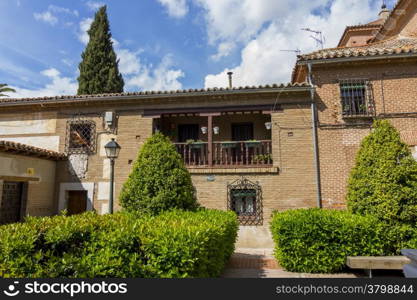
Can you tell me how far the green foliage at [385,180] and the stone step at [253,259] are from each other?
8.29 feet

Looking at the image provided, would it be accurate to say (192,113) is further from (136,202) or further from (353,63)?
(353,63)

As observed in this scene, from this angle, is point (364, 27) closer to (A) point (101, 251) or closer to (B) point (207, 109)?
(B) point (207, 109)

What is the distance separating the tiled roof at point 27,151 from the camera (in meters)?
8.25

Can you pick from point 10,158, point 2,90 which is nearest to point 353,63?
point 10,158

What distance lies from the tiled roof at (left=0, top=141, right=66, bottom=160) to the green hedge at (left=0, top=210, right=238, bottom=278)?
5.86m

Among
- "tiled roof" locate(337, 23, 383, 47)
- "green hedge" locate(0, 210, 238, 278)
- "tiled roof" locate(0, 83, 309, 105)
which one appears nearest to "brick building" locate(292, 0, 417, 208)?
"tiled roof" locate(0, 83, 309, 105)

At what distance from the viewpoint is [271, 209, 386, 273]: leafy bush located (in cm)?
564

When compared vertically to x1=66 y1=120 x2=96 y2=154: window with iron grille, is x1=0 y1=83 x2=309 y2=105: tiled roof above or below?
above

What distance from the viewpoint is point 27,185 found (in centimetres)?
957

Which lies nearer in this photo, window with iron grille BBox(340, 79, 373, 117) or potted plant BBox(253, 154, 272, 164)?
window with iron grille BBox(340, 79, 373, 117)

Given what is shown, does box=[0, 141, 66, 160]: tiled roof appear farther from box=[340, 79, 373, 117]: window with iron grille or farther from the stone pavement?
box=[340, 79, 373, 117]: window with iron grille

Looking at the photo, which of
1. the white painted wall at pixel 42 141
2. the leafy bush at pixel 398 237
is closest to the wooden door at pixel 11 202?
the white painted wall at pixel 42 141

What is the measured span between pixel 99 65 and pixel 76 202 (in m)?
14.5

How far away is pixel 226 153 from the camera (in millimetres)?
11047
